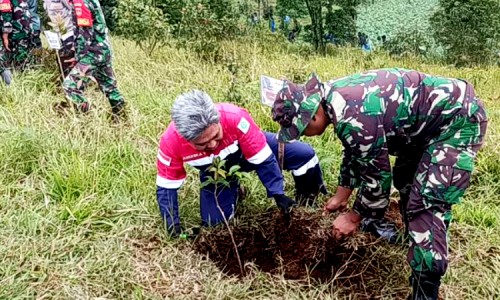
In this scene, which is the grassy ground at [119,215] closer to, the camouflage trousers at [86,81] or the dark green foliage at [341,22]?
the camouflage trousers at [86,81]

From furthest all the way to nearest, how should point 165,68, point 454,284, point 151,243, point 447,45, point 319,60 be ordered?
1. point 447,45
2. point 319,60
3. point 165,68
4. point 151,243
5. point 454,284

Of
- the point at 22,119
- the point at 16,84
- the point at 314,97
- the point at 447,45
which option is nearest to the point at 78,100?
the point at 22,119

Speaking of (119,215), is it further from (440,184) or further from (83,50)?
(440,184)

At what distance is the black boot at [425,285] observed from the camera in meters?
2.35

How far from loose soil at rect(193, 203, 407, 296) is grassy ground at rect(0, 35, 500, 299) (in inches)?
2.0

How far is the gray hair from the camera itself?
8.05ft

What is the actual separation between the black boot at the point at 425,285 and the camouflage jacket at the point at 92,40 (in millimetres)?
3120

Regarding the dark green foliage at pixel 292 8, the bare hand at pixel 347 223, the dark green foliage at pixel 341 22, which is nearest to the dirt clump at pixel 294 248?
the bare hand at pixel 347 223

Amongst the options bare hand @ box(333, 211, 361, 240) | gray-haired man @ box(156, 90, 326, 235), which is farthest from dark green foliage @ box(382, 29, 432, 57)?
bare hand @ box(333, 211, 361, 240)

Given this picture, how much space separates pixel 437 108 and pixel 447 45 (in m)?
8.08

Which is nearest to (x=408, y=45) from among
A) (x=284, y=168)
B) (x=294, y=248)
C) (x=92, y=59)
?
(x=92, y=59)

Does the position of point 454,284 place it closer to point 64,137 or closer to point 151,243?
point 151,243

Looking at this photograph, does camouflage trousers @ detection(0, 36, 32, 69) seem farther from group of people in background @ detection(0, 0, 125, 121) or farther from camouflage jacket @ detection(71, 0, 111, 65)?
camouflage jacket @ detection(71, 0, 111, 65)

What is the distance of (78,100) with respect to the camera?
172 inches
